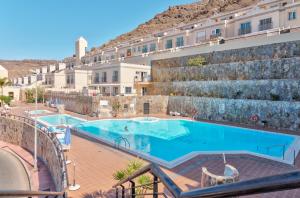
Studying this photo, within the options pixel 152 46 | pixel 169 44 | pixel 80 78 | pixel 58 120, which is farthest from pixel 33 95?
pixel 169 44

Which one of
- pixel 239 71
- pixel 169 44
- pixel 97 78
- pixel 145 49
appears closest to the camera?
pixel 239 71

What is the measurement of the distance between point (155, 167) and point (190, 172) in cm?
936

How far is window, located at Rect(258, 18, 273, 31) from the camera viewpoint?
3074 centimetres

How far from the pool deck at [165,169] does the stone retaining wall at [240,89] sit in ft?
42.8

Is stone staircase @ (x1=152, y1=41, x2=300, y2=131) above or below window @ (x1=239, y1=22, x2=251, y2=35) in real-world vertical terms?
below

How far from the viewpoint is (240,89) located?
27.8m

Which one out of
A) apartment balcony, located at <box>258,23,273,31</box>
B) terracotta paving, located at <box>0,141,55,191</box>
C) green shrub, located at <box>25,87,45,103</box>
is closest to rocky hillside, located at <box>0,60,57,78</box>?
green shrub, located at <box>25,87,45,103</box>

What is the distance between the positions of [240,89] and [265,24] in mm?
11060

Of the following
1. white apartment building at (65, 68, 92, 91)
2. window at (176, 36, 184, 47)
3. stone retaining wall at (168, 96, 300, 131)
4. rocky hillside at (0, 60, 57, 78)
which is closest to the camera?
stone retaining wall at (168, 96, 300, 131)

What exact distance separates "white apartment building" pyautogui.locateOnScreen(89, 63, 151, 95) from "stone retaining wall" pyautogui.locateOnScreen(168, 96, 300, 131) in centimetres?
813

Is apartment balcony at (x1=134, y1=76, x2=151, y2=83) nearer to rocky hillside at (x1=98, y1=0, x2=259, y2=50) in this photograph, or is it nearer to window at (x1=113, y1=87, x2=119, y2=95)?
window at (x1=113, y1=87, x2=119, y2=95)

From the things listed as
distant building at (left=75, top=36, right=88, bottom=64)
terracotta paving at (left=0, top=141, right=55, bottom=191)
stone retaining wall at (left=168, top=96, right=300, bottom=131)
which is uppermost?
distant building at (left=75, top=36, right=88, bottom=64)

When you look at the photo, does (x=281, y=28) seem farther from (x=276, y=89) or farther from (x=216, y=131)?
(x=216, y=131)

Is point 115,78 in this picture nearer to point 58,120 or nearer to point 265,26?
point 58,120
